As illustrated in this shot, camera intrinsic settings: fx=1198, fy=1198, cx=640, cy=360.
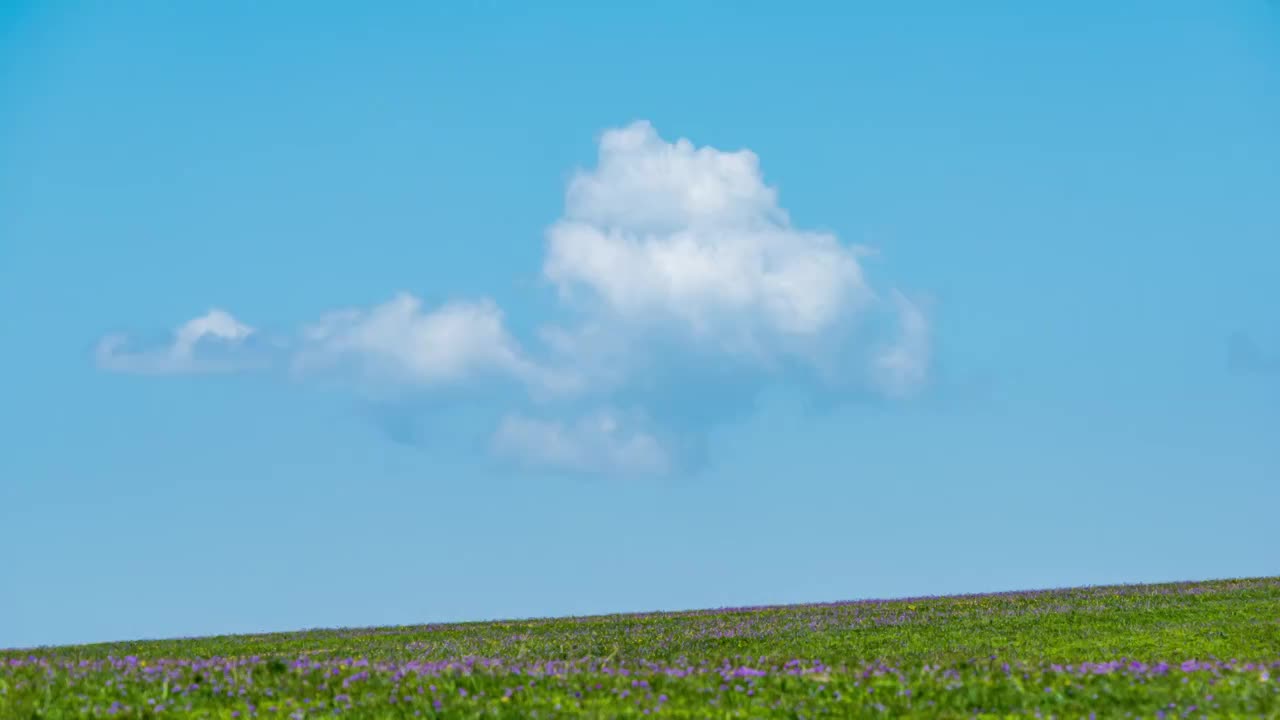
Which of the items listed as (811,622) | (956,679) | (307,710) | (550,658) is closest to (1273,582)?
(811,622)

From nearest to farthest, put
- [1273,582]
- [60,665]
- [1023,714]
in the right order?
[1023,714], [60,665], [1273,582]

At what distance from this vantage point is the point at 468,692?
16375mm

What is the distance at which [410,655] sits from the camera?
1107 inches

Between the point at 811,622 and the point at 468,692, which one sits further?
the point at 811,622

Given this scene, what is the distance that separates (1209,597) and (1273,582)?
22.3ft

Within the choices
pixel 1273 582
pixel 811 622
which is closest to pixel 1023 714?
pixel 811 622

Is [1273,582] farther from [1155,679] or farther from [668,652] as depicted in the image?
[1155,679]

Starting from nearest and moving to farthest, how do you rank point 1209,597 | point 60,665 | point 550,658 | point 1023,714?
1. point 1023,714
2. point 60,665
3. point 550,658
4. point 1209,597

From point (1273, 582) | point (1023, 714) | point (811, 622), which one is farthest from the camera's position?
point (1273, 582)

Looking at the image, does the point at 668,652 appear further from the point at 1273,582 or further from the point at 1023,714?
the point at 1273,582

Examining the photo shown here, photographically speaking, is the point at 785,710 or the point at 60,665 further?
the point at 60,665

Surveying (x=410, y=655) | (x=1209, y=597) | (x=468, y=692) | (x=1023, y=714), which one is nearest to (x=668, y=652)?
(x=410, y=655)

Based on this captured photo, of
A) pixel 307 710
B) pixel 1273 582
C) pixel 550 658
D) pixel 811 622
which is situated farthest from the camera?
pixel 1273 582

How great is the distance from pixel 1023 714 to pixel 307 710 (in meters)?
9.09
